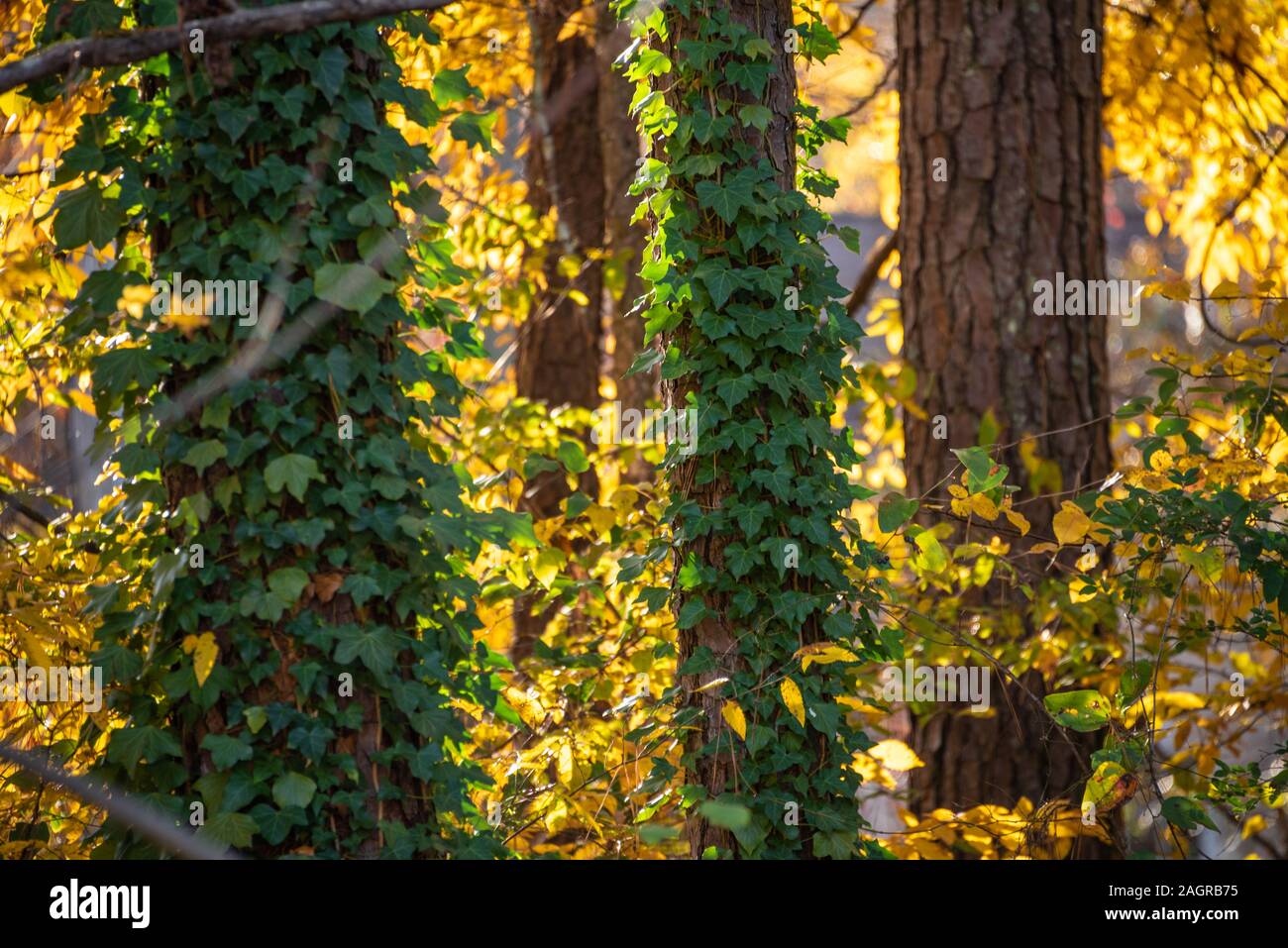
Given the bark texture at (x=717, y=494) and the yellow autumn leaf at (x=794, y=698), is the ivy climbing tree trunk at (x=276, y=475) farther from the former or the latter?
the yellow autumn leaf at (x=794, y=698)

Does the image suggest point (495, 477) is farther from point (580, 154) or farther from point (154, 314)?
point (580, 154)

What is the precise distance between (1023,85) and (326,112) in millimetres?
3315

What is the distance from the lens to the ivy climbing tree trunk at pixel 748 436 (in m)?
3.33

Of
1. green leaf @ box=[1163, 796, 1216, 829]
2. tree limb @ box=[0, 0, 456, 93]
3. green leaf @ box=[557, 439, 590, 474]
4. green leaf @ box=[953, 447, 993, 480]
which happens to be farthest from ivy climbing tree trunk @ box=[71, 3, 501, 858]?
green leaf @ box=[1163, 796, 1216, 829]

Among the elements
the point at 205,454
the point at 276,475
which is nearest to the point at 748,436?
the point at 276,475

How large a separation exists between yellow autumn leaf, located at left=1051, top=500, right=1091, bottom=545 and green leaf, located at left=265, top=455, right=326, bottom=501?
6.72 feet

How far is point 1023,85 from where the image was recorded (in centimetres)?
525

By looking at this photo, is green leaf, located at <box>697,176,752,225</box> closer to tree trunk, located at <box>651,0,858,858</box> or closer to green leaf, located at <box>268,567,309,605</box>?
tree trunk, located at <box>651,0,858,858</box>

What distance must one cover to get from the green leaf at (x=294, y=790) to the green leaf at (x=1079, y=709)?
2.00 metres

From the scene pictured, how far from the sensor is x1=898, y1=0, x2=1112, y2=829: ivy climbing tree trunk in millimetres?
5133

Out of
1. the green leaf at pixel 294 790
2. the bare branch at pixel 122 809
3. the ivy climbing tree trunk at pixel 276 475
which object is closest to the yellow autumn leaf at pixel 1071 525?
the ivy climbing tree trunk at pixel 276 475

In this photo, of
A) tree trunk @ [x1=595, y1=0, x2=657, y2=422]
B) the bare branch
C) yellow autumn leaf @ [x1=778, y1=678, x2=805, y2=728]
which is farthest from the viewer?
tree trunk @ [x1=595, y1=0, x2=657, y2=422]

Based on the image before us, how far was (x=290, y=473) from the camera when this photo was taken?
2943 millimetres
